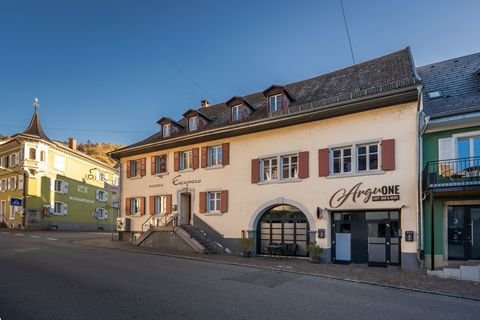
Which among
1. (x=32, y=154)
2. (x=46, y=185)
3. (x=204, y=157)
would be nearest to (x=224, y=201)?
(x=204, y=157)

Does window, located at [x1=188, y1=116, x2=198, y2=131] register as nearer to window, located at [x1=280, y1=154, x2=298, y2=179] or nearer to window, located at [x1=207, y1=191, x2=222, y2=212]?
window, located at [x1=207, y1=191, x2=222, y2=212]

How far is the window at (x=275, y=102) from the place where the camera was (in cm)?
2020

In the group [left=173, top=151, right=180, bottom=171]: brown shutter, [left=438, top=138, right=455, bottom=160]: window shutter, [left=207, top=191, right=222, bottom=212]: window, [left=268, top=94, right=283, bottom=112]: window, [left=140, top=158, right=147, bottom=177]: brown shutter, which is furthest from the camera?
[left=140, top=158, right=147, bottom=177]: brown shutter

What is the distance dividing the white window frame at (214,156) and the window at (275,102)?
3837mm

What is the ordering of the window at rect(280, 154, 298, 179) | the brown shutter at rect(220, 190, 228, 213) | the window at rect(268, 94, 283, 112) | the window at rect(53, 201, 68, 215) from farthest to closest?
the window at rect(53, 201, 68, 215)
the brown shutter at rect(220, 190, 228, 213)
the window at rect(268, 94, 283, 112)
the window at rect(280, 154, 298, 179)

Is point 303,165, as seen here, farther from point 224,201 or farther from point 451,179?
point 451,179

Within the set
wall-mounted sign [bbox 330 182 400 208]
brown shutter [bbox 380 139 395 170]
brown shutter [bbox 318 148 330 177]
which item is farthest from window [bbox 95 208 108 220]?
brown shutter [bbox 380 139 395 170]

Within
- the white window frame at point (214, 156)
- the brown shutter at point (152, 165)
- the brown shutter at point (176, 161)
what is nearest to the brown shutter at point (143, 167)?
the brown shutter at point (152, 165)

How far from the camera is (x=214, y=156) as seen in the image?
2203cm

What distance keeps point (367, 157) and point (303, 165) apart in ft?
9.93

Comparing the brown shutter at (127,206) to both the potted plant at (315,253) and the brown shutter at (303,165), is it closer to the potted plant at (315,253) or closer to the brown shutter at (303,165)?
the brown shutter at (303,165)

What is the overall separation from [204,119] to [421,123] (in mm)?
12914

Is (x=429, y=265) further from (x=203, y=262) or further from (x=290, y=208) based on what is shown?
(x=203, y=262)

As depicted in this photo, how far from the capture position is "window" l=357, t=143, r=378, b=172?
16.3 m
